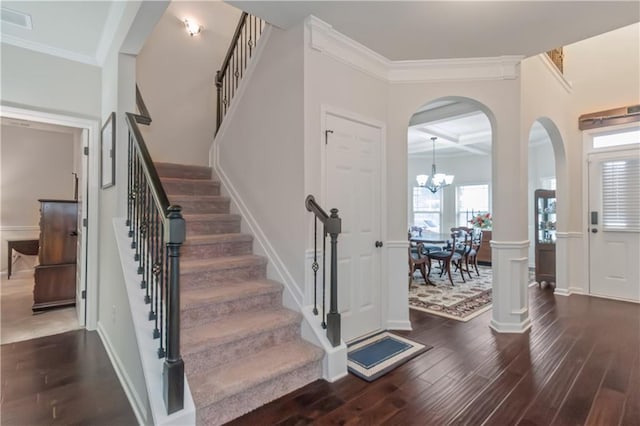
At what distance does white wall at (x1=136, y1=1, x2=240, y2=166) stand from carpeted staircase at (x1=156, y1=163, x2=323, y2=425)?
5.43ft

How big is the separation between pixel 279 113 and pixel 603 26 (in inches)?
116

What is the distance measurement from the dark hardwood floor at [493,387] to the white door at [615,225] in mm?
1525

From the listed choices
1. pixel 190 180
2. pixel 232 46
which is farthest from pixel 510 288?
pixel 232 46

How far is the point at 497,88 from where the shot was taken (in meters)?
3.42

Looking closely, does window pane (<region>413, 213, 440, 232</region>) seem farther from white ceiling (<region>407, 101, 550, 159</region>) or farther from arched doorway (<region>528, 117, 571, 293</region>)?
arched doorway (<region>528, 117, 571, 293</region>)

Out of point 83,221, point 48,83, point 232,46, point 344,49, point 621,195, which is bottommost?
point 83,221

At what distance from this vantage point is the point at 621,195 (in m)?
4.49

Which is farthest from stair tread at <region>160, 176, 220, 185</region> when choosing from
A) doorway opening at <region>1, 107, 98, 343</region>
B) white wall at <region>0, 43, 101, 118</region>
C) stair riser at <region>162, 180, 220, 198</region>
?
white wall at <region>0, 43, 101, 118</region>

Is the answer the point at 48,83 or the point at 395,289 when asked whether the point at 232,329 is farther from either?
the point at 48,83

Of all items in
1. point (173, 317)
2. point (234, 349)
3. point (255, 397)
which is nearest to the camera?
point (173, 317)

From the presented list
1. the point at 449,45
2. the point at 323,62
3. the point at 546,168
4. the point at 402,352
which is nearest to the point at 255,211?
the point at 323,62

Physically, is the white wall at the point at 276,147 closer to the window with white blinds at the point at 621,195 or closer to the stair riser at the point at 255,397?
the stair riser at the point at 255,397

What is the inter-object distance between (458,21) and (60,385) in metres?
4.20

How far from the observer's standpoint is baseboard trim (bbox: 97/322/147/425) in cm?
194
